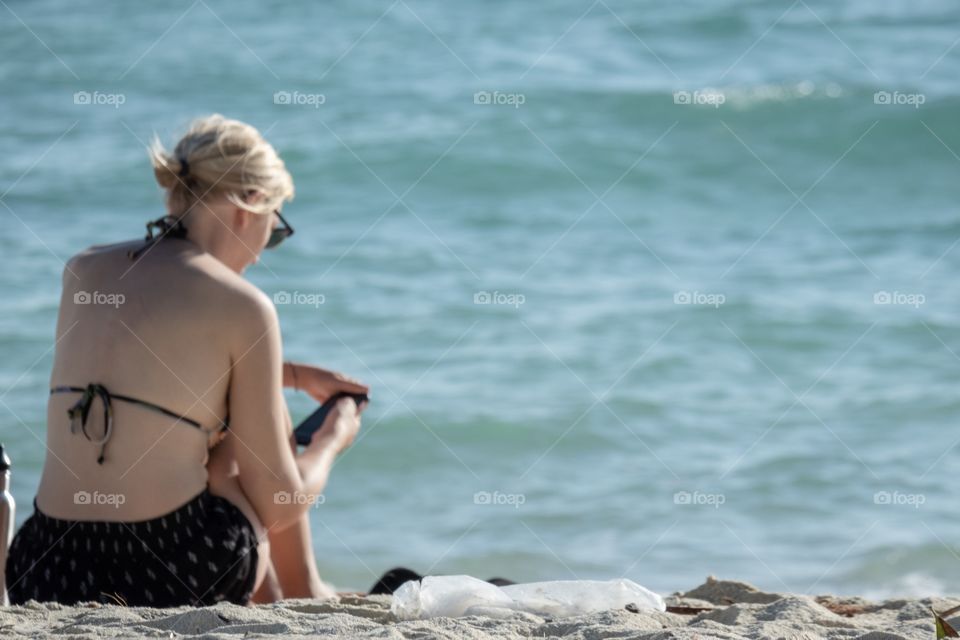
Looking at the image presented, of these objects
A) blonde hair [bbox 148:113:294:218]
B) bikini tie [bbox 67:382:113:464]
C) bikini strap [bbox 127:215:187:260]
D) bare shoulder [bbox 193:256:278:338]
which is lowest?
bikini tie [bbox 67:382:113:464]

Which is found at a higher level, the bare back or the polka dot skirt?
the bare back

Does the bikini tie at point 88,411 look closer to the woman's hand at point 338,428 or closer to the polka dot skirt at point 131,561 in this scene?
the polka dot skirt at point 131,561

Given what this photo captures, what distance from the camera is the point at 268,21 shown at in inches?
529

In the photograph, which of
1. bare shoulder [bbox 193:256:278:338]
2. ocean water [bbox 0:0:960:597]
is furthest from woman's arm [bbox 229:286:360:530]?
ocean water [bbox 0:0:960:597]

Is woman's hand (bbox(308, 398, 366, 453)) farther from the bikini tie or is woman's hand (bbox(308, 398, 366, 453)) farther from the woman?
the bikini tie

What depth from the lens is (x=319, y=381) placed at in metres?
3.94

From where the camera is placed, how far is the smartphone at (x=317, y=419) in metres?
3.87

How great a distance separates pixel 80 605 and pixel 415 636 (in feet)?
3.22

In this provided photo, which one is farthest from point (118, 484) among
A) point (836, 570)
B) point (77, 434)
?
point (836, 570)

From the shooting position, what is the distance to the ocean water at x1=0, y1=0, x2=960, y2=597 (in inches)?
221

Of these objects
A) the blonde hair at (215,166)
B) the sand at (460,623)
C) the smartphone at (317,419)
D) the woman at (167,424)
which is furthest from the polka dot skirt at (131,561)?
the blonde hair at (215,166)

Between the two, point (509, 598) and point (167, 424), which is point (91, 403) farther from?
point (509, 598)

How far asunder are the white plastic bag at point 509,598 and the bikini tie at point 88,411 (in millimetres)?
900

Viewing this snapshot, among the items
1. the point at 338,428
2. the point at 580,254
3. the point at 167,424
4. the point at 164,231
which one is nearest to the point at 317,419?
the point at 338,428
